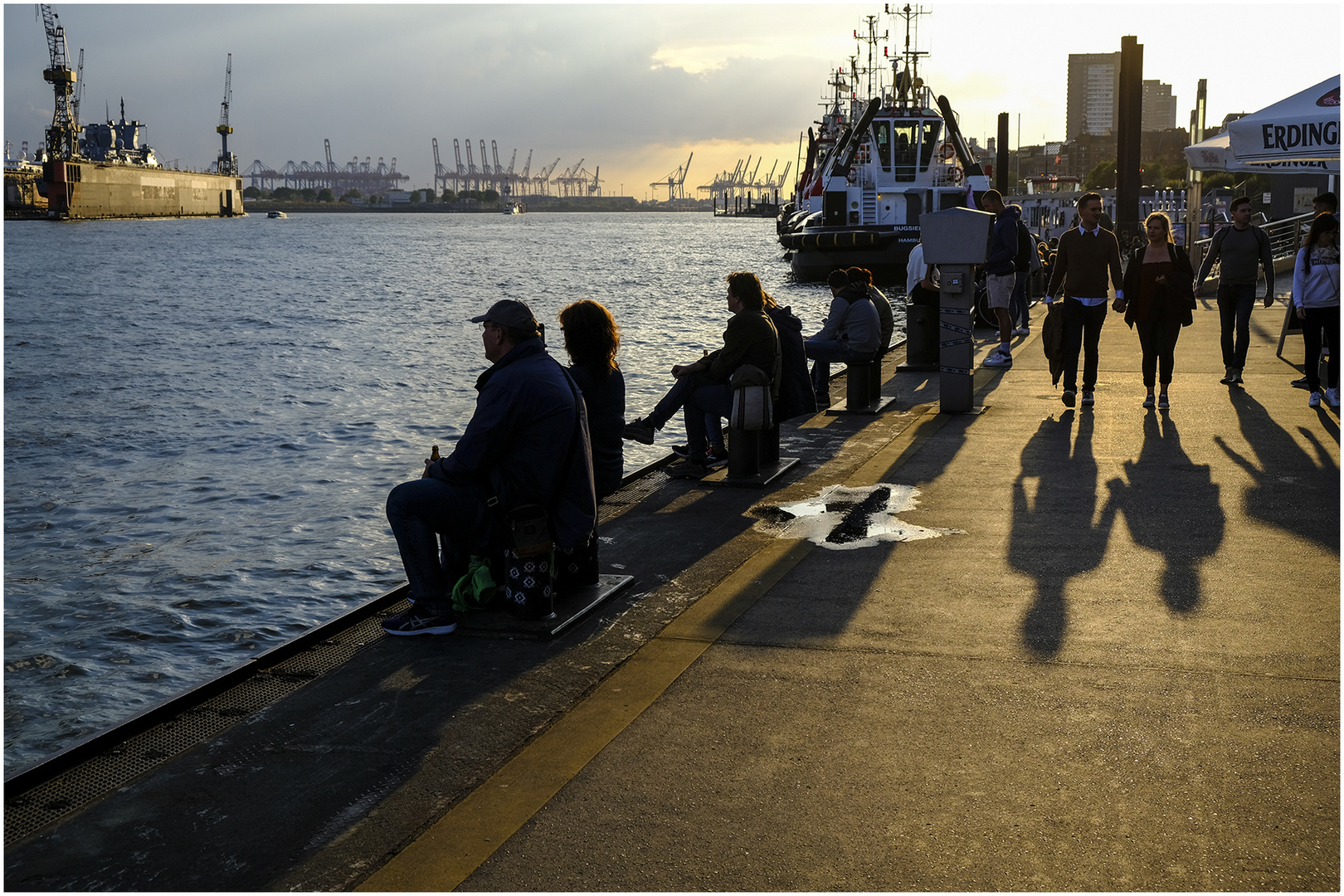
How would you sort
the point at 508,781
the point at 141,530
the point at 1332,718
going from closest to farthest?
the point at 508,781
the point at 1332,718
the point at 141,530

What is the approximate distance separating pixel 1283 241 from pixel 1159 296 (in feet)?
54.0

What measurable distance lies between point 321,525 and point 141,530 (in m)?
1.54

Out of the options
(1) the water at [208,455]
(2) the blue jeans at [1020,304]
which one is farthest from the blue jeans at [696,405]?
(2) the blue jeans at [1020,304]

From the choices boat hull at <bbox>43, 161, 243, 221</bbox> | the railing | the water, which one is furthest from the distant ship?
the railing

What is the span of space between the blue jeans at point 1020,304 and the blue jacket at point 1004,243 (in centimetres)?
314

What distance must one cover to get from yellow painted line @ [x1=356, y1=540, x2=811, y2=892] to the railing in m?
19.1

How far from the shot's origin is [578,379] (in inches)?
224

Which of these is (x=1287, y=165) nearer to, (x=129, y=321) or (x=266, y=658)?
(x=266, y=658)

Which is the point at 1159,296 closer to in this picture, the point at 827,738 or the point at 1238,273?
the point at 1238,273

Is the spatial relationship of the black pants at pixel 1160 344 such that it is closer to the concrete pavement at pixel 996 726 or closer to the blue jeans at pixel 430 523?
the concrete pavement at pixel 996 726

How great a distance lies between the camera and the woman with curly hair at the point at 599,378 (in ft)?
18.2

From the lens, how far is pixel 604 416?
19.0 ft

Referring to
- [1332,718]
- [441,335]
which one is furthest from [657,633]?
[441,335]

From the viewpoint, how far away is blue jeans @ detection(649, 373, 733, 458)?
25.3 feet
